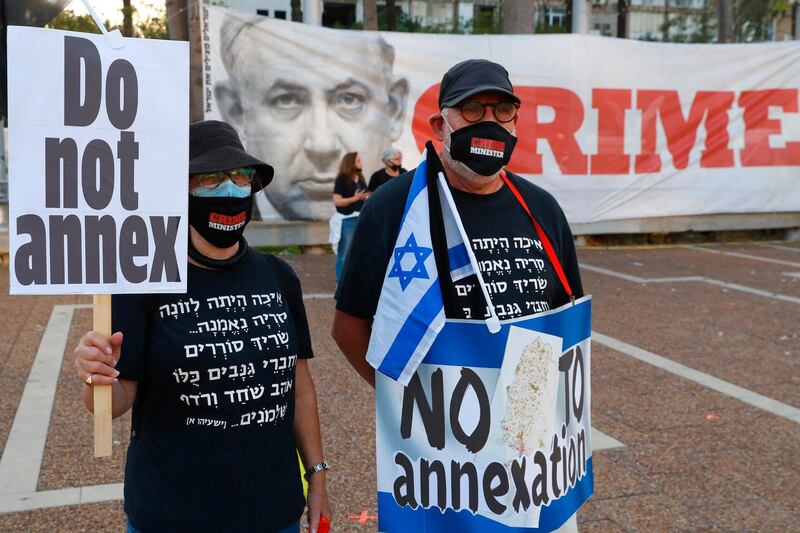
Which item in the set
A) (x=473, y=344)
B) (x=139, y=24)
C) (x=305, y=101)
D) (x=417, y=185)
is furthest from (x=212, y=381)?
(x=139, y=24)

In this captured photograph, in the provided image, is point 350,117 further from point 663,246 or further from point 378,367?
point 378,367

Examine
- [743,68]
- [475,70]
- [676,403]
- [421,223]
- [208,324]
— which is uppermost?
[743,68]

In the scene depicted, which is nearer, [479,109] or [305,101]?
[479,109]

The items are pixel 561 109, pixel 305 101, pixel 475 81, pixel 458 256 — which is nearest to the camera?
pixel 458 256

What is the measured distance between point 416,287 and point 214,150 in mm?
632

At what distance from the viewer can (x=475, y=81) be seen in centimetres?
232

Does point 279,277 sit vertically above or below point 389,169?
below

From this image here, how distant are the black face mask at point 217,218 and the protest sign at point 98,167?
0.19m

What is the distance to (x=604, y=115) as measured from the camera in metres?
13.0

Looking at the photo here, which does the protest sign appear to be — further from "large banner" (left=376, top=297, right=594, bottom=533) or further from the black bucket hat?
"large banner" (left=376, top=297, right=594, bottom=533)

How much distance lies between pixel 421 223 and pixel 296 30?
32.7ft

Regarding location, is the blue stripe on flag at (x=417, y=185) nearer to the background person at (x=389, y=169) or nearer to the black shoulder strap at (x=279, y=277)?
the black shoulder strap at (x=279, y=277)

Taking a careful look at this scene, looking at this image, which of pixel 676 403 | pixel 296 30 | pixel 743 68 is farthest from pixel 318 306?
pixel 743 68

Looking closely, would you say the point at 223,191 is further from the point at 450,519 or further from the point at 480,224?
the point at 450,519
